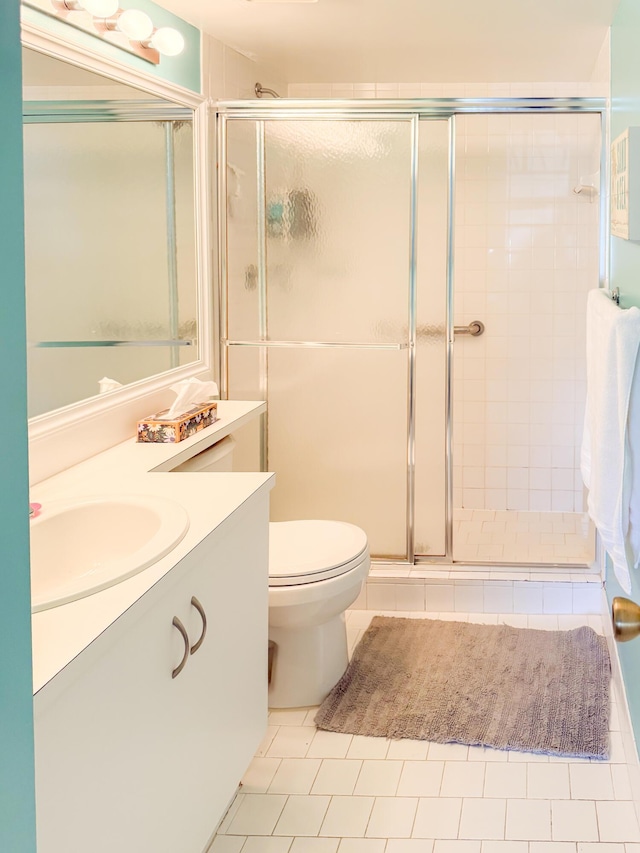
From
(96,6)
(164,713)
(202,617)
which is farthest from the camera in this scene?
(96,6)

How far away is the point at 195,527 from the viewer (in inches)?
71.1

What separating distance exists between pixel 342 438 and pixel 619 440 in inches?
67.8

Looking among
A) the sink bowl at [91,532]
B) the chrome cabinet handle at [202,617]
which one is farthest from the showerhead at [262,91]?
the chrome cabinet handle at [202,617]

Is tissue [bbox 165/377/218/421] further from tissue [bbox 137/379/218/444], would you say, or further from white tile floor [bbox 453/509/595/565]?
white tile floor [bbox 453/509/595/565]

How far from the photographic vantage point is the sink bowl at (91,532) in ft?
5.96

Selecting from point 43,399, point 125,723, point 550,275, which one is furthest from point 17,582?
point 550,275

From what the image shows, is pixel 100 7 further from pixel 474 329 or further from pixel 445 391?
pixel 474 329

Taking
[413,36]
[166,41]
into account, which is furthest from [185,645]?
[413,36]

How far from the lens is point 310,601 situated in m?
2.70

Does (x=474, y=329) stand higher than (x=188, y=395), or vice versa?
(x=474, y=329)

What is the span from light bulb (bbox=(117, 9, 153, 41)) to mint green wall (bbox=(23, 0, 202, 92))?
0.06 m

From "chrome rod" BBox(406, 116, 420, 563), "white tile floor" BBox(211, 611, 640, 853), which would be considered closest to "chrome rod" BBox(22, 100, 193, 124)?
"chrome rod" BBox(406, 116, 420, 563)

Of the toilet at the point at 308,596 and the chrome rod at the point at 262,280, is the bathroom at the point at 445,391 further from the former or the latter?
the toilet at the point at 308,596

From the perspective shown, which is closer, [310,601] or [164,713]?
[164,713]
